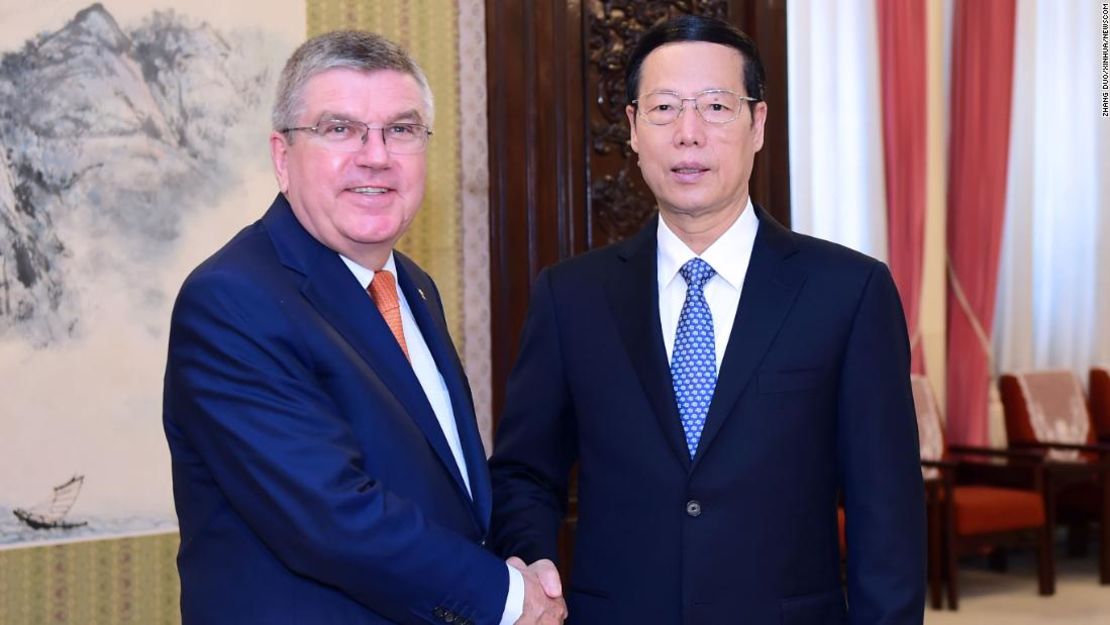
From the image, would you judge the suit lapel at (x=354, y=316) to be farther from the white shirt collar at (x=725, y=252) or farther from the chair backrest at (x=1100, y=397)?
the chair backrest at (x=1100, y=397)

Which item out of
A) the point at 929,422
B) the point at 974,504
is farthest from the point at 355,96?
the point at 929,422

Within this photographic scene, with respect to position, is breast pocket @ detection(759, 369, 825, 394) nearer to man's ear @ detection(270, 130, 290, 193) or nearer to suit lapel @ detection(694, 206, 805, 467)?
suit lapel @ detection(694, 206, 805, 467)

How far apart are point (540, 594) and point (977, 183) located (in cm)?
658

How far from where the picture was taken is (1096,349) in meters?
8.62

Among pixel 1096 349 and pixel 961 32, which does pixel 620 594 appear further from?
pixel 1096 349

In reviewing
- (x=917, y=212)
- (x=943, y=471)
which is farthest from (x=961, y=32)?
(x=943, y=471)

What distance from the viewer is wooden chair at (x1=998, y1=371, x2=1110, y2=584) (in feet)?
24.5

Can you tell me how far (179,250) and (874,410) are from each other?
2.63 m

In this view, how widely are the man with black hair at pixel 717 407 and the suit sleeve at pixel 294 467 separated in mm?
380

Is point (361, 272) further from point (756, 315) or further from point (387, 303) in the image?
point (756, 315)

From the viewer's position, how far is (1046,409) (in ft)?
25.8

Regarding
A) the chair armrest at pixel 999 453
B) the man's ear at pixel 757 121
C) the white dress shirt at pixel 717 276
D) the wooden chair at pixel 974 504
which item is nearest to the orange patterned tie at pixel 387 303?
the white dress shirt at pixel 717 276

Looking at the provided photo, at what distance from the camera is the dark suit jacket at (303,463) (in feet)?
5.92

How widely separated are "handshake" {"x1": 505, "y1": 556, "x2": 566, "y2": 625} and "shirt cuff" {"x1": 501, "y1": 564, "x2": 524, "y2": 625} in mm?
11
